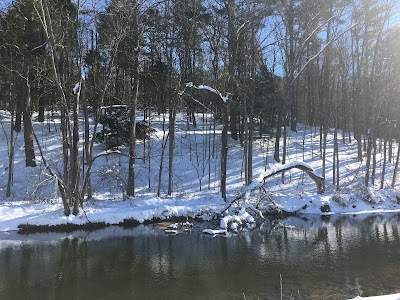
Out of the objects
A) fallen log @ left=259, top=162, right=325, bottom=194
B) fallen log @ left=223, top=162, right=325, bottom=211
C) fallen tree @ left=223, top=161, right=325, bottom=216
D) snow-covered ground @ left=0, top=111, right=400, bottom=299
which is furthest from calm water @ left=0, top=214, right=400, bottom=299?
fallen log @ left=259, top=162, right=325, bottom=194

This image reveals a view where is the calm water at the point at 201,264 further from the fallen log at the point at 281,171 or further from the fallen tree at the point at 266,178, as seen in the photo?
the fallen log at the point at 281,171

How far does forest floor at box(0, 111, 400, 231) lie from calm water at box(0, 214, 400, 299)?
1.86 m

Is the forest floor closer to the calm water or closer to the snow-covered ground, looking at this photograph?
the snow-covered ground

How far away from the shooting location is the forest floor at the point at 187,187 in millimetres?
18922

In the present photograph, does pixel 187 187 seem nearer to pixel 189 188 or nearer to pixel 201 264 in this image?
pixel 189 188

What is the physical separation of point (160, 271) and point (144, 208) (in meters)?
8.47

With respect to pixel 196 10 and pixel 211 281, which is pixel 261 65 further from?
pixel 211 281

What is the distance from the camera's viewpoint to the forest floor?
18.9m

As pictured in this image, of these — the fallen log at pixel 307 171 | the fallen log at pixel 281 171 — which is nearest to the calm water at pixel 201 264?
the fallen log at pixel 281 171

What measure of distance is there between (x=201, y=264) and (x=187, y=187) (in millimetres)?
13207

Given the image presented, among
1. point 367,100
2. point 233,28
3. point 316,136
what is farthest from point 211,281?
point 316,136

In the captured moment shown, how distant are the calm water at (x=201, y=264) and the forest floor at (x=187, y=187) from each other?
1864 millimetres

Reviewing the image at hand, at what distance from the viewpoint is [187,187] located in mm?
25297

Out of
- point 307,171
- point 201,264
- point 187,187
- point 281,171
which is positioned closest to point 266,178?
point 281,171
